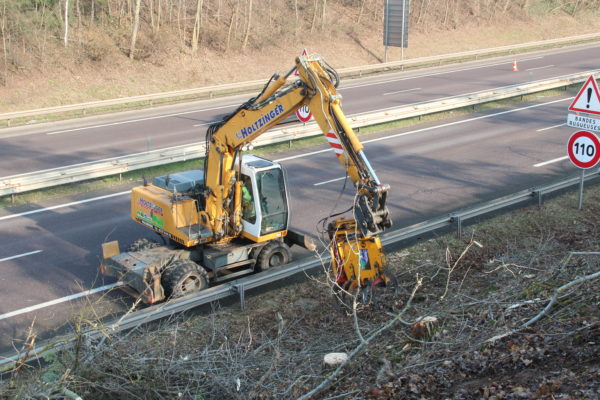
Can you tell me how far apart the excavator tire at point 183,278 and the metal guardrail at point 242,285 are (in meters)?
0.61

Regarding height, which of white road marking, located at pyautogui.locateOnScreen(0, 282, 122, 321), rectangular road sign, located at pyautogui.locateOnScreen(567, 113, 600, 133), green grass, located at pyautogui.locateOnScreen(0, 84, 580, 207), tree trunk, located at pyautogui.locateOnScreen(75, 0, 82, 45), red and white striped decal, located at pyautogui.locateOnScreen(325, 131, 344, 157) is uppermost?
tree trunk, located at pyautogui.locateOnScreen(75, 0, 82, 45)

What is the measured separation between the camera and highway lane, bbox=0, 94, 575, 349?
37.2ft

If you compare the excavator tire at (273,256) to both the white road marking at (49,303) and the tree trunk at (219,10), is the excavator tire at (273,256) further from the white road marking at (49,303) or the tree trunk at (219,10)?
the tree trunk at (219,10)

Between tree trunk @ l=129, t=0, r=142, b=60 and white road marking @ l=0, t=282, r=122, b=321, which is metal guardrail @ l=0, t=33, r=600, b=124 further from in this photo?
white road marking @ l=0, t=282, r=122, b=321

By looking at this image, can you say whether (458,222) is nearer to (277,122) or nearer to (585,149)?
(585,149)

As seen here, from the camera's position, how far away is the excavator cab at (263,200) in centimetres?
1091

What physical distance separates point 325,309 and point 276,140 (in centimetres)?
1135

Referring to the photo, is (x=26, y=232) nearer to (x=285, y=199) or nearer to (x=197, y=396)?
(x=285, y=199)

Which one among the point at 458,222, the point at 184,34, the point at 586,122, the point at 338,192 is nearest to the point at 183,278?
the point at 458,222

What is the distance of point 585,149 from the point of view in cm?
1284

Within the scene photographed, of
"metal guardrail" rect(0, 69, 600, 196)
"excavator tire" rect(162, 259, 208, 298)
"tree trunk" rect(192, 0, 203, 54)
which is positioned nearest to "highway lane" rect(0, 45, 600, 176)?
"metal guardrail" rect(0, 69, 600, 196)

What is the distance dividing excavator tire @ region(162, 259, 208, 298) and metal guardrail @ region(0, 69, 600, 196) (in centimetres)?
730

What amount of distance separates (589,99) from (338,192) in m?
6.22

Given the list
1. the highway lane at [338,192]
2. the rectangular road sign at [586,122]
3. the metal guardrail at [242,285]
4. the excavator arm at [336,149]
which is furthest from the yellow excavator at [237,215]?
the rectangular road sign at [586,122]
